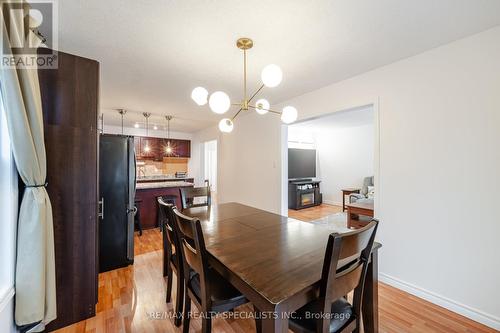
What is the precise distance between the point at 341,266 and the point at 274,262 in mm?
372

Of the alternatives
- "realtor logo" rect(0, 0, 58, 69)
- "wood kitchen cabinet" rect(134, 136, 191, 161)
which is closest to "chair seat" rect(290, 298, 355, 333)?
"realtor logo" rect(0, 0, 58, 69)

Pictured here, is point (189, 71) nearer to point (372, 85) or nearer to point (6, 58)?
point (6, 58)

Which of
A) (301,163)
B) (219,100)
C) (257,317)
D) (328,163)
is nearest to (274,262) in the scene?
(257,317)

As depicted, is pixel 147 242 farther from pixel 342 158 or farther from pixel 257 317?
pixel 342 158

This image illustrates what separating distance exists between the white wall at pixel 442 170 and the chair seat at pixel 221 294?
187 cm

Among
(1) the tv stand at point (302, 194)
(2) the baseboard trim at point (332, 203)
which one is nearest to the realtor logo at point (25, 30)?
(1) the tv stand at point (302, 194)

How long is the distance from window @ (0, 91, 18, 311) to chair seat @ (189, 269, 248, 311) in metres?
1.06

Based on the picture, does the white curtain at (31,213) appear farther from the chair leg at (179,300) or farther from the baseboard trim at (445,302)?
the baseboard trim at (445,302)

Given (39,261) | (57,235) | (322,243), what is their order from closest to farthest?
1. (39,261)
2. (322,243)
3. (57,235)

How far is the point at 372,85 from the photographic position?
2.40 meters

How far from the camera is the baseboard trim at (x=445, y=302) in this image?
1.65 m

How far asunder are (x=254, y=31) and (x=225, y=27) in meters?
0.24

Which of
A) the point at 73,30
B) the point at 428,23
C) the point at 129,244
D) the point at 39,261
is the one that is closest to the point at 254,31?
the point at 428,23

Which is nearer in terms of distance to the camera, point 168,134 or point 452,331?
point 452,331
